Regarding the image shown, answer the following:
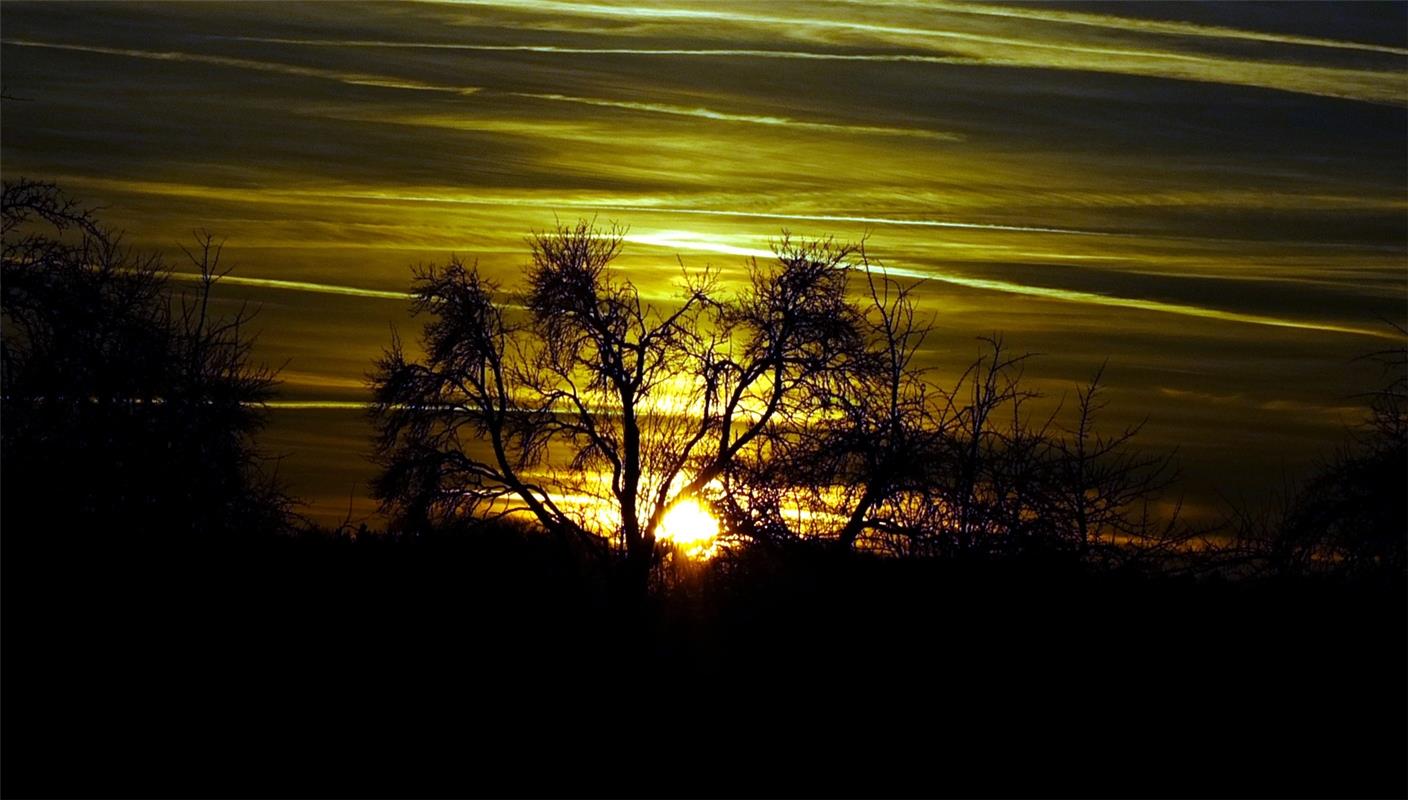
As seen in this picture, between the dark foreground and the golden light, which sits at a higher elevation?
the golden light

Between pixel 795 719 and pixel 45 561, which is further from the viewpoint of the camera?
pixel 45 561

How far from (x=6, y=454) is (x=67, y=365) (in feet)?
5.69

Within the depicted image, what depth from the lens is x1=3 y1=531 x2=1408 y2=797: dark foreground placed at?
14.9 metres

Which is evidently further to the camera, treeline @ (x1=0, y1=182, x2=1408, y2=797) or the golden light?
the golden light

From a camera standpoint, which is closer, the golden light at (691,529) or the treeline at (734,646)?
the treeline at (734,646)

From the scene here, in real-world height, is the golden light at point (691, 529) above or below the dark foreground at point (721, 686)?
above

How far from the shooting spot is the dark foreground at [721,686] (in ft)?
49.0

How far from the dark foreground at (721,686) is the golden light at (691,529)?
4.22 meters

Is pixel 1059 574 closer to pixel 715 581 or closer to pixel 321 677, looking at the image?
pixel 715 581

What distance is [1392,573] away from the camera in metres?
20.1

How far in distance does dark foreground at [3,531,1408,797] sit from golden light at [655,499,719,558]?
4215mm

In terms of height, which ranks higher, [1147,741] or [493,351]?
[493,351]

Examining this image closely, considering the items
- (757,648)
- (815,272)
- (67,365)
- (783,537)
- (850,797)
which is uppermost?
(815,272)

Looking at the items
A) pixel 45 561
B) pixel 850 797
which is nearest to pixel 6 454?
pixel 45 561
